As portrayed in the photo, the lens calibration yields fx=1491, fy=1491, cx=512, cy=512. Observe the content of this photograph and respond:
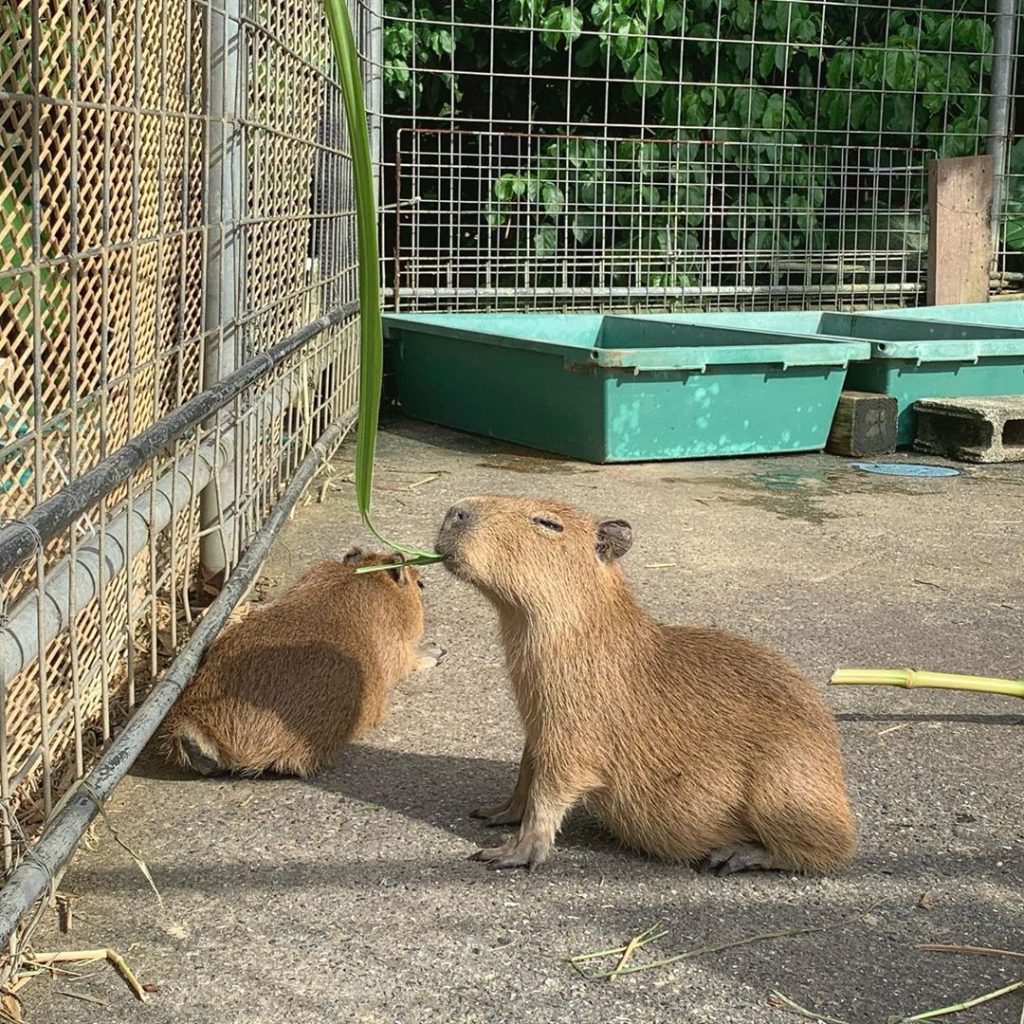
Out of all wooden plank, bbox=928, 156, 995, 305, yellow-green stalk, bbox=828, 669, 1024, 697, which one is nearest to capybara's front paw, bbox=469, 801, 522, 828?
yellow-green stalk, bbox=828, 669, 1024, 697

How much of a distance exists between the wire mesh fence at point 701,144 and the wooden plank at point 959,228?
0.28m

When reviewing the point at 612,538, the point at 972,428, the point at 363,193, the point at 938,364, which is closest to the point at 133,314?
the point at 612,538

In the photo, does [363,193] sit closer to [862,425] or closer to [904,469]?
[904,469]

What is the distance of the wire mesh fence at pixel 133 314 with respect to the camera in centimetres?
228

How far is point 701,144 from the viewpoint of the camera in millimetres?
9195

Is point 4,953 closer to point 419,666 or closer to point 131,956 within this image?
point 131,956

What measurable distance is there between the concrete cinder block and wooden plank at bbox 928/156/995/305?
2480 millimetres

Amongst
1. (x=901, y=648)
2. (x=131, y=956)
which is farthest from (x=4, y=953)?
(x=901, y=648)

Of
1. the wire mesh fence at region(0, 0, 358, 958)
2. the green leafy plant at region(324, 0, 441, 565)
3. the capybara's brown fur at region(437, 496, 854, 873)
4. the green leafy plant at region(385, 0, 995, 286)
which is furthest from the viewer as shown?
the green leafy plant at region(385, 0, 995, 286)

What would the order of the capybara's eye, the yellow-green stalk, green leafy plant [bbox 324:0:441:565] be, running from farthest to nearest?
the yellow-green stalk
the capybara's eye
green leafy plant [bbox 324:0:441:565]

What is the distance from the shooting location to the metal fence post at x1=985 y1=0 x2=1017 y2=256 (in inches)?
375

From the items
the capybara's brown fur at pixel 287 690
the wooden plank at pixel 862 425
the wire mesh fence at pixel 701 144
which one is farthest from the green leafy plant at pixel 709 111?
the capybara's brown fur at pixel 287 690

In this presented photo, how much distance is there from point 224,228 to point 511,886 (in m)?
Result: 1.83

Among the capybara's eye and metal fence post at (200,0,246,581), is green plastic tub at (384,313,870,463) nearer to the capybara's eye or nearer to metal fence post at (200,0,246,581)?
metal fence post at (200,0,246,581)
